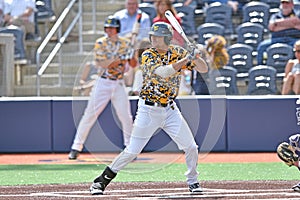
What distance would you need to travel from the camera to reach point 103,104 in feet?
41.2

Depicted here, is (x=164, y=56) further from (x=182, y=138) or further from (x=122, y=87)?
(x=122, y=87)

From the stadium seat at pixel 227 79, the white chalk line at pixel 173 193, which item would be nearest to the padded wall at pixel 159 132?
the stadium seat at pixel 227 79

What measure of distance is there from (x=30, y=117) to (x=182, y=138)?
6132mm

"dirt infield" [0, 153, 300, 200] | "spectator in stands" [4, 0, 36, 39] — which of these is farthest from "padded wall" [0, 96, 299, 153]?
"dirt infield" [0, 153, 300, 200]

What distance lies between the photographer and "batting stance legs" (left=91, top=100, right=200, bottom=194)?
27.7ft

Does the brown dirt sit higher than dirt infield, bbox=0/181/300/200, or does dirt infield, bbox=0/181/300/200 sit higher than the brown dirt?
dirt infield, bbox=0/181/300/200

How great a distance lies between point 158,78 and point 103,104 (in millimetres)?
4201

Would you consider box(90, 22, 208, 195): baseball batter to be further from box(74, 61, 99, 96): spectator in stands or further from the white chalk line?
box(74, 61, 99, 96): spectator in stands

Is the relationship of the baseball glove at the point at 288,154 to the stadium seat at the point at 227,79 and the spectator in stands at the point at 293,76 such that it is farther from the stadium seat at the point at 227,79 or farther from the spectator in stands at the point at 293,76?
the spectator in stands at the point at 293,76

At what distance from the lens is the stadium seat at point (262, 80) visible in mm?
14031

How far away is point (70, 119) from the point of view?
1414 centimetres

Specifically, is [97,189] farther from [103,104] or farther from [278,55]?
[278,55]

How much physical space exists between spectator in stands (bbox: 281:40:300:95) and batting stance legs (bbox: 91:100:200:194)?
17.9 feet

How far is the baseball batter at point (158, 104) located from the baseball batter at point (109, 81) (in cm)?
380
